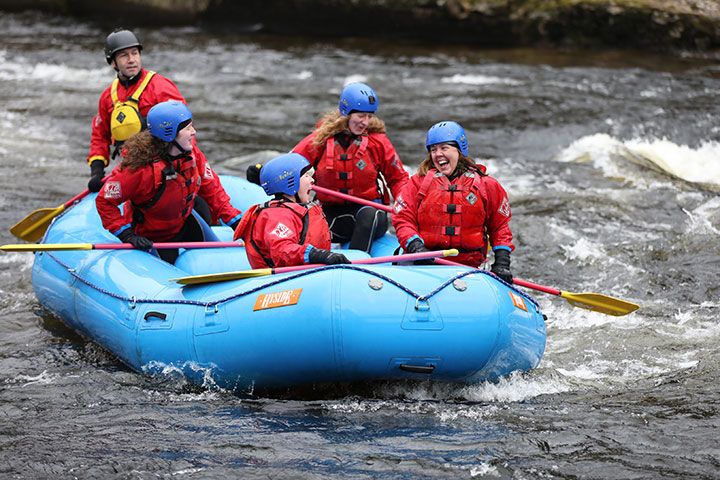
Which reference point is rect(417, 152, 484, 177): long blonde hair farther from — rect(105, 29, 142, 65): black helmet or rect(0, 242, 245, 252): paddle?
rect(105, 29, 142, 65): black helmet

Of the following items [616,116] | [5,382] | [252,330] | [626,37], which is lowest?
[5,382]

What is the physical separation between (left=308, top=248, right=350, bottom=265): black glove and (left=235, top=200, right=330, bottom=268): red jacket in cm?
4

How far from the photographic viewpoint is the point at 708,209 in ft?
33.0

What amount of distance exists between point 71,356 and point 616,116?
Result: 8.35 m

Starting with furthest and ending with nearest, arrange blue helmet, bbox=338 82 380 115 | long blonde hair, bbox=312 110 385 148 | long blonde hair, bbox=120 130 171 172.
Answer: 1. long blonde hair, bbox=312 110 385 148
2. blue helmet, bbox=338 82 380 115
3. long blonde hair, bbox=120 130 171 172

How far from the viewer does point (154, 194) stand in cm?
712

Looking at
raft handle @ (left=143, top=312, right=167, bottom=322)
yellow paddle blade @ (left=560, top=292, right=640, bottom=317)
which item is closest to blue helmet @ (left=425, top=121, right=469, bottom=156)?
yellow paddle blade @ (left=560, top=292, right=640, bottom=317)

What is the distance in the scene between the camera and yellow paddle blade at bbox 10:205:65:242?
8.50m

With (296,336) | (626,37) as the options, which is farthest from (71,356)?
(626,37)

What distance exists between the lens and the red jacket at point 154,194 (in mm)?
6953

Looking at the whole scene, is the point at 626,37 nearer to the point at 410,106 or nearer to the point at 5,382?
the point at 410,106

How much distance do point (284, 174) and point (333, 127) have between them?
5.02ft

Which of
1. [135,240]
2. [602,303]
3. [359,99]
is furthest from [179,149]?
[602,303]

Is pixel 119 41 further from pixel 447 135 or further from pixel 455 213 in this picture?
pixel 455 213
